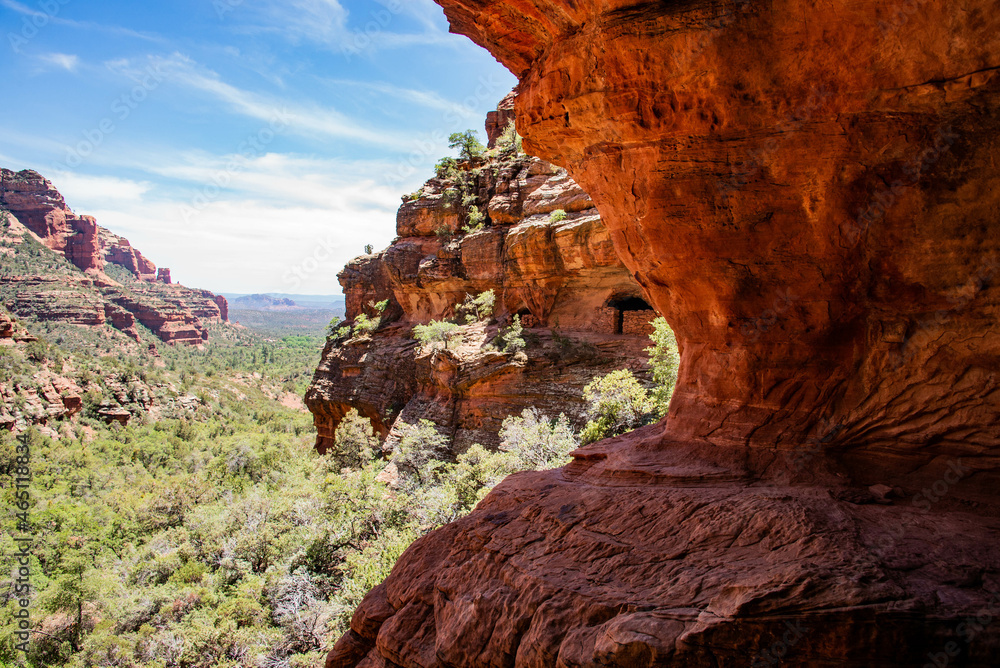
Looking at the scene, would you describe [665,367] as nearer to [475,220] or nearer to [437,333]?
[437,333]

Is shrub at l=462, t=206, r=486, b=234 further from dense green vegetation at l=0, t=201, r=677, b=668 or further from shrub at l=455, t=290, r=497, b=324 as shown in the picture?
dense green vegetation at l=0, t=201, r=677, b=668

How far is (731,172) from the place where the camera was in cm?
623

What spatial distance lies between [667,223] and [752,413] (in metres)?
2.76

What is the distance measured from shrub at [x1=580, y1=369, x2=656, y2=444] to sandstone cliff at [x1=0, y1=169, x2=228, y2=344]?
95.4m

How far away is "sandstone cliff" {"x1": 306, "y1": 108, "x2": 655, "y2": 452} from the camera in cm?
2338

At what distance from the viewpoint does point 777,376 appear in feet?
21.9

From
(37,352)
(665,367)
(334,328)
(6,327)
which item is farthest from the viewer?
(6,327)

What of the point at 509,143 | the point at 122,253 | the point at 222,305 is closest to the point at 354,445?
the point at 509,143

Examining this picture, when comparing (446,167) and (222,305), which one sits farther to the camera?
(222,305)

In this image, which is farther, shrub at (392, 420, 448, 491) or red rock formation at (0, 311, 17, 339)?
red rock formation at (0, 311, 17, 339)

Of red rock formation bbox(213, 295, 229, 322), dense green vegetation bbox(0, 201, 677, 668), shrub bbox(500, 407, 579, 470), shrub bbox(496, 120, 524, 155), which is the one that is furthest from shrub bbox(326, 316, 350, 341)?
red rock formation bbox(213, 295, 229, 322)

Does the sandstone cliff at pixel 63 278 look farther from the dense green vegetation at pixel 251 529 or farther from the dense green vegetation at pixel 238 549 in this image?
the dense green vegetation at pixel 238 549

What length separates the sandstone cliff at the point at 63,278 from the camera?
83812 millimetres

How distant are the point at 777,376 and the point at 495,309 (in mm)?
22359
